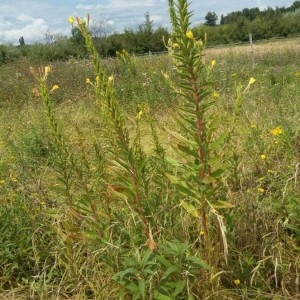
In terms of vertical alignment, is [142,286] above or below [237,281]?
above

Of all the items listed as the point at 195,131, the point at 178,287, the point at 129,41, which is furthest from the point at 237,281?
the point at 129,41

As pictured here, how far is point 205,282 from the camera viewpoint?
6.71ft

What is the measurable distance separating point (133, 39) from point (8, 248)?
23027 mm

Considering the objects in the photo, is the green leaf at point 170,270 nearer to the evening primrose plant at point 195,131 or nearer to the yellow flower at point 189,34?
the evening primrose plant at point 195,131

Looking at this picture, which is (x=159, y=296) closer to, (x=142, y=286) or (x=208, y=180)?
(x=142, y=286)

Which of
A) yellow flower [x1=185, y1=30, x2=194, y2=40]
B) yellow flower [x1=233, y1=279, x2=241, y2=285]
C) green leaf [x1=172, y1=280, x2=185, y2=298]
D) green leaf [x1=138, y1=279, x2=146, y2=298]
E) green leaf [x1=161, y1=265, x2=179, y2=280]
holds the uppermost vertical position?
yellow flower [x1=185, y1=30, x2=194, y2=40]

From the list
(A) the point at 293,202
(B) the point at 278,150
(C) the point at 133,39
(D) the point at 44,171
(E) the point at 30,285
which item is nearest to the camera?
(A) the point at 293,202

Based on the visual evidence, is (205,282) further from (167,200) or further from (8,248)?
(8,248)

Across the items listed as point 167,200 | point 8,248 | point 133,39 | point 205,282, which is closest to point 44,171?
point 8,248

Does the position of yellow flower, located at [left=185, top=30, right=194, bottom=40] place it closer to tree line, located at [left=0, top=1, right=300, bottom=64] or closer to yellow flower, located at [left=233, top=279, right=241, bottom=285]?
yellow flower, located at [left=233, top=279, right=241, bottom=285]

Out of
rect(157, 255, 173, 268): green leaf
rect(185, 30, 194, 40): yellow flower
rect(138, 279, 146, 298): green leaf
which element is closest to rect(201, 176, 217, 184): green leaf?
rect(157, 255, 173, 268): green leaf

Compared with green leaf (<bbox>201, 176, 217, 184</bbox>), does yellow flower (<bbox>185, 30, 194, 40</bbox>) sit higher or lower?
higher

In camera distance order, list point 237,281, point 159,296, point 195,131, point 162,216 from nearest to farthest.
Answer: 1. point 159,296
2. point 195,131
3. point 237,281
4. point 162,216

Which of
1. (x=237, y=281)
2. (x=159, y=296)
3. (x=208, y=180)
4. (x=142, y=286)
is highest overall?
(x=208, y=180)
